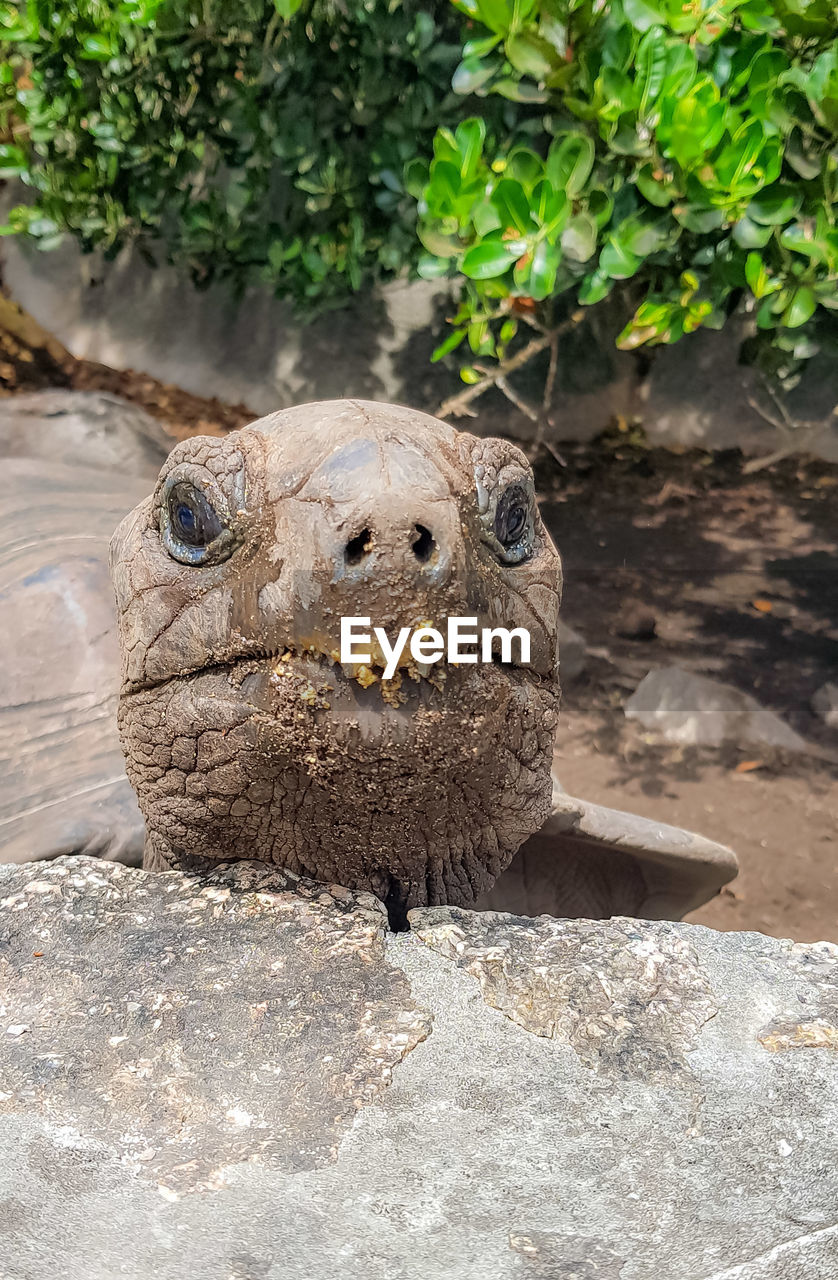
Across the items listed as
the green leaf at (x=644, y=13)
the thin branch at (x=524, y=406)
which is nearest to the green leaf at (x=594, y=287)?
the green leaf at (x=644, y=13)

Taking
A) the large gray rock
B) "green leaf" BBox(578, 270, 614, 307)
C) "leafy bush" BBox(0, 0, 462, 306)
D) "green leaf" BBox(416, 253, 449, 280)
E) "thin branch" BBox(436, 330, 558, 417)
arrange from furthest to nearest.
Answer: "thin branch" BBox(436, 330, 558, 417) → "leafy bush" BBox(0, 0, 462, 306) → "green leaf" BBox(416, 253, 449, 280) → "green leaf" BBox(578, 270, 614, 307) → the large gray rock

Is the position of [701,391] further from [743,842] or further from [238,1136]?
[238,1136]

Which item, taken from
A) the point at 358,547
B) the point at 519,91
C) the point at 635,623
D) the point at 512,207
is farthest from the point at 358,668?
the point at 635,623

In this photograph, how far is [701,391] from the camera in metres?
4.34

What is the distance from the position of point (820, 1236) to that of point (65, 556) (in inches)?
96.4

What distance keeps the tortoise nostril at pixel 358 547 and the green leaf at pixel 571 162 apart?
6.43ft

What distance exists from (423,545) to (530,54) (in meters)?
2.15

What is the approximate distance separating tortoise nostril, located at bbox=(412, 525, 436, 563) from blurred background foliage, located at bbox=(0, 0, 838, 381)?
1.79 meters

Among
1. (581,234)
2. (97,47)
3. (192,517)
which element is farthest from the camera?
(97,47)

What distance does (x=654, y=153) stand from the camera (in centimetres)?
273

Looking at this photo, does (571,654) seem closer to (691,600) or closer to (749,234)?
(691,600)

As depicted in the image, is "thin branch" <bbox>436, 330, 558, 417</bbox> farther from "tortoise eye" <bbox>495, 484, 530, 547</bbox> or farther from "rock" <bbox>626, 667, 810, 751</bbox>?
"tortoise eye" <bbox>495, 484, 530, 547</bbox>

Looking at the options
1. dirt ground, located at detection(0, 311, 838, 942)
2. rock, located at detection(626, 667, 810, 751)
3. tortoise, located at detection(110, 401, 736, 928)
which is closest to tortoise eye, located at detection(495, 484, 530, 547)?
tortoise, located at detection(110, 401, 736, 928)

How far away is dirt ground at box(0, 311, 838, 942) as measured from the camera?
162 inches
